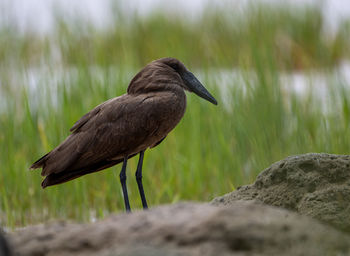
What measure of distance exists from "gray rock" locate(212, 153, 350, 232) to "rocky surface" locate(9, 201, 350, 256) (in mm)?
663

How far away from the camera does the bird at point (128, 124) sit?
3031mm

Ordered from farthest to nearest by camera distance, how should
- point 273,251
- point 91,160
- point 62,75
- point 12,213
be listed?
1. point 62,75
2. point 12,213
3. point 91,160
4. point 273,251

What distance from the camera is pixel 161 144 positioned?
5.14 m

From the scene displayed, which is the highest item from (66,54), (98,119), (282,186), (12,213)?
(66,54)

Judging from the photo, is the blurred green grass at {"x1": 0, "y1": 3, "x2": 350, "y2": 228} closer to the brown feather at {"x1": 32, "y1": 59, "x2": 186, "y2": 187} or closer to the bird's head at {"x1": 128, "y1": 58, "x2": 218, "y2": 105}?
the bird's head at {"x1": 128, "y1": 58, "x2": 218, "y2": 105}

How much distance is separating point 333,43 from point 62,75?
5460 mm

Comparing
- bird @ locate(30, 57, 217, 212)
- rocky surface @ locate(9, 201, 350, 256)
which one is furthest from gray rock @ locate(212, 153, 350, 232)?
rocky surface @ locate(9, 201, 350, 256)

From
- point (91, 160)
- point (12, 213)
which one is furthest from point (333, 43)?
point (91, 160)

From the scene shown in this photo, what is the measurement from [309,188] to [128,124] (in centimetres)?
99

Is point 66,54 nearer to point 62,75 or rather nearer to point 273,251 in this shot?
point 62,75

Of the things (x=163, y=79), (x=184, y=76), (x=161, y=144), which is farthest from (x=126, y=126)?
(x=161, y=144)

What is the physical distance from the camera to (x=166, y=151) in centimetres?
540

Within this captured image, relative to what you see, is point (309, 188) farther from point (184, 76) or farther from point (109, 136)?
point (109, 136)

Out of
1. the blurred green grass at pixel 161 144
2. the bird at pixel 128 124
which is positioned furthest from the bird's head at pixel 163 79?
the blurred green grass at pixel 161 144
